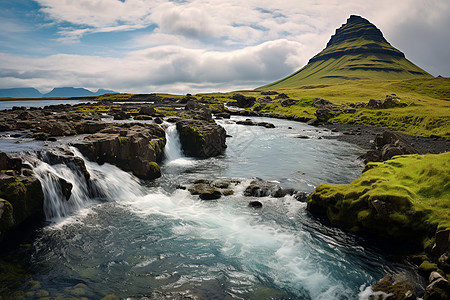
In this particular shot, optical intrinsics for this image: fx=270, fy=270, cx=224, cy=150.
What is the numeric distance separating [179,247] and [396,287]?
11.6 meters

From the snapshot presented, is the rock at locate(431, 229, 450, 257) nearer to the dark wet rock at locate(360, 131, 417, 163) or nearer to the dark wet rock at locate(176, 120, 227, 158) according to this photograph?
the dark wet rock at locate(360, 131, 417, 163)

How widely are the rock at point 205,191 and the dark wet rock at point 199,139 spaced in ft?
49.2

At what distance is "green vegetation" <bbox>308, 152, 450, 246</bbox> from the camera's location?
52.9 feet

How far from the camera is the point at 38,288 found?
12.2 metres

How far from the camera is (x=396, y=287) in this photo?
12.8 m

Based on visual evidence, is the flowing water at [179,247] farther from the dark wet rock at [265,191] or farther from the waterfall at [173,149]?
the waterfall at [173,149]

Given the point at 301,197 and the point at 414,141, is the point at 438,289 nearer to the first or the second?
the point at 301,197

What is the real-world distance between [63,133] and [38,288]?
2238cm

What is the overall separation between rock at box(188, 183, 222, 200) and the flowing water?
2.28ft

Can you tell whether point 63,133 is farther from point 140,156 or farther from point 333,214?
point 333,214

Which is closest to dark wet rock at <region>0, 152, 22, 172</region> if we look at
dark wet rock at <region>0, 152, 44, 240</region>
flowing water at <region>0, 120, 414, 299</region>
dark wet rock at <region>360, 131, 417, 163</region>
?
dark wet rock at <region>0, 152, 44, 240</region>

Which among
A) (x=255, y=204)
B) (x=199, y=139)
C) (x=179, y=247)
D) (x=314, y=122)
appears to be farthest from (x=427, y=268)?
(x=314, y=122)

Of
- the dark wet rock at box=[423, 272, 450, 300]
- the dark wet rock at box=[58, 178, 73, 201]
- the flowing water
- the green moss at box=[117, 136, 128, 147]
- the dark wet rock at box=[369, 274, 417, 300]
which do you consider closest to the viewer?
the dark wet rock at box=[423, 272, 450, 300]

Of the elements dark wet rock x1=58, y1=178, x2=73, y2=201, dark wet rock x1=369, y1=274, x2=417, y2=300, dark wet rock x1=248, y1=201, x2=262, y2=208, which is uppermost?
dark wet rock x1=58, y1=178, x2=73, y2=201
